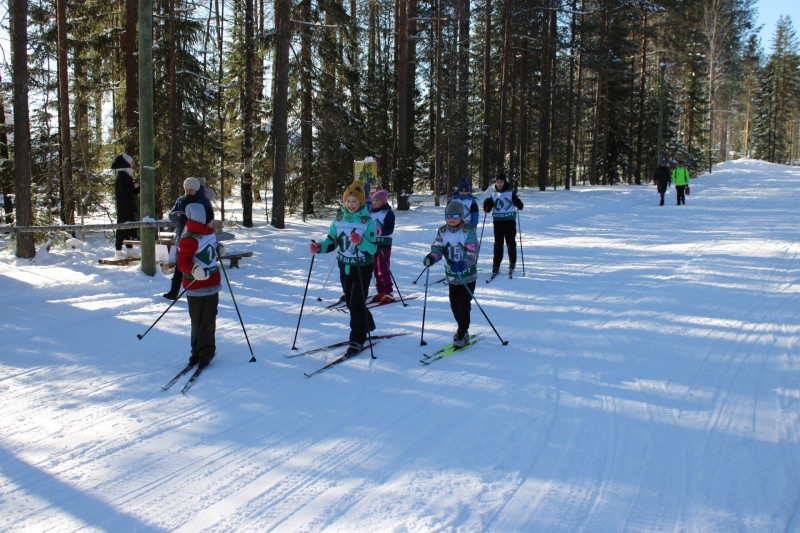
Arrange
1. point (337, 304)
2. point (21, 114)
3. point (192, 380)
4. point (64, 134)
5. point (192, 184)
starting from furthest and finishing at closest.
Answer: point (64, 134) < point (21, 114) < point (337, 304) < point (192, 184) < point (192, 380)

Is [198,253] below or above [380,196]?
below

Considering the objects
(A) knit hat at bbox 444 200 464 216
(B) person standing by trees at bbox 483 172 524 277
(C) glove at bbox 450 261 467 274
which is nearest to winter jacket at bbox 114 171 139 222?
(B) person standing by trees at bbox 483 172 524 277

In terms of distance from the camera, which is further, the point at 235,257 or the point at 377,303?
the point at 235,257

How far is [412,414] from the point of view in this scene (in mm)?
5273

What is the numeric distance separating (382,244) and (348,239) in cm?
259

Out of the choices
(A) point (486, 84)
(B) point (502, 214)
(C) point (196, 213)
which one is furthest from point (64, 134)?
(A) point (486, 84)

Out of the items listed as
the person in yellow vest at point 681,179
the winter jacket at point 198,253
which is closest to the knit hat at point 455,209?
the winter jacket at point 198,253

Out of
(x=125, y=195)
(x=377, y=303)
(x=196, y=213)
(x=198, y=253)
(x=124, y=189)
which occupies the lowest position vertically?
(x=377, y=303)

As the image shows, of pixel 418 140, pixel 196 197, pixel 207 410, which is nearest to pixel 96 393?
pixel 207 410

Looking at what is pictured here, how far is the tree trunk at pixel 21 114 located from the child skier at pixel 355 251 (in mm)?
7535

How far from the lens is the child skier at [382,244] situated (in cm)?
974

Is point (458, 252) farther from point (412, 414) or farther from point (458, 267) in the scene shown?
point (412, 414)

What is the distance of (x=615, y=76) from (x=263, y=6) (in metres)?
25.9

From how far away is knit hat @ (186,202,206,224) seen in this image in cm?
628
